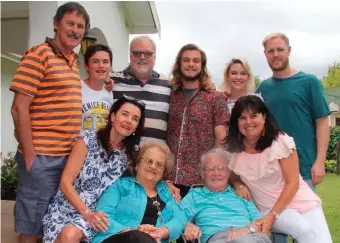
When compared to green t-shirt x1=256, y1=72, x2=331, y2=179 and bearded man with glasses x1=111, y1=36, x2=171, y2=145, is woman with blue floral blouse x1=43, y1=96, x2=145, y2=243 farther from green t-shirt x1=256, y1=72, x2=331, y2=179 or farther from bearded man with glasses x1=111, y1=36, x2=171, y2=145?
green t-shirt x1=256, y1=72, x2=331, y2=179

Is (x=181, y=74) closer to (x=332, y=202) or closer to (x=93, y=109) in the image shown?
(x=93, y=109)

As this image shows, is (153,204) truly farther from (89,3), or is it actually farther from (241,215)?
(89,3)

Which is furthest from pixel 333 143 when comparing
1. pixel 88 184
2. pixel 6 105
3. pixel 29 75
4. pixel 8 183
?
pixel 29 75

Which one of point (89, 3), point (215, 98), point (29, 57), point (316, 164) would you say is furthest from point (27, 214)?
point (89, 3)

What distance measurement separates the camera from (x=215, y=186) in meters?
3.20

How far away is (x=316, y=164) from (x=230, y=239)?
3.89 ft

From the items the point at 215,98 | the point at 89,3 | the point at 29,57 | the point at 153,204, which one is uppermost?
the point at 89,3

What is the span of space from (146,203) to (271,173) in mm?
997

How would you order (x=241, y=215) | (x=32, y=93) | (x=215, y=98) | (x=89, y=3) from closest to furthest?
(x=32, y=93) → (x=241, y=215) → (x=215, y=98) → (x=89, y=3)

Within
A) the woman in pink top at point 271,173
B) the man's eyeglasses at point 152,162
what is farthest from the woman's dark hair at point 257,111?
the man's eyeglasses at point 152,162

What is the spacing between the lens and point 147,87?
3621mm

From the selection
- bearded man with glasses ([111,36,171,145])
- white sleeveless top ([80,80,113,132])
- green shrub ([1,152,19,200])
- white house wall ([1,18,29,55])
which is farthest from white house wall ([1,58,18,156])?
white sleeveless top ([80,80,113,132])

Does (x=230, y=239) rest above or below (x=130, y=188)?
below

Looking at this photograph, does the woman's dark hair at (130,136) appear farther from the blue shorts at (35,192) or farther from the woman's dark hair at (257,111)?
the woman's dark hair at (257,111)
